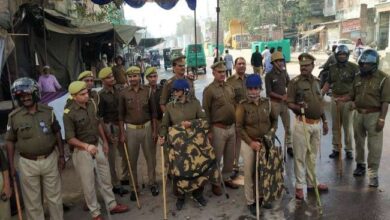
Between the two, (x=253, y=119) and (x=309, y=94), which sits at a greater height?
(x=309, y=94)

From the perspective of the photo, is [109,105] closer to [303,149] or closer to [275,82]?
[303,149]

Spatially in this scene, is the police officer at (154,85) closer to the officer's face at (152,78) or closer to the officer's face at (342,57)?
the officer's face at (152,78)

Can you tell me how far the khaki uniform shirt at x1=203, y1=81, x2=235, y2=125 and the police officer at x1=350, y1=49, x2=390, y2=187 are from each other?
1.92m

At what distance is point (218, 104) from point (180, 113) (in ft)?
2.48

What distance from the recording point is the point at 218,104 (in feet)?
19.0

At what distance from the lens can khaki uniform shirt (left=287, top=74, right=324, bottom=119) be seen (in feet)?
17.9

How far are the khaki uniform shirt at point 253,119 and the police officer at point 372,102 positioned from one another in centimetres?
173

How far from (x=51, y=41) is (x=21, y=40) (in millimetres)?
1162

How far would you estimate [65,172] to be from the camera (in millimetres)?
7168

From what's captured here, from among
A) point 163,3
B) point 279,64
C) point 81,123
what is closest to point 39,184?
point 81,123

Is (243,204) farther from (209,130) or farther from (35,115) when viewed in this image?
(35,115)

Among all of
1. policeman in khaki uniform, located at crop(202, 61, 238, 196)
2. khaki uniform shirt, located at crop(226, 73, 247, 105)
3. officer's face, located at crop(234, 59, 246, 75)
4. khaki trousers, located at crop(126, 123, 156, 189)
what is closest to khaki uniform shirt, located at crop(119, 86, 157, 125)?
khaki trousers, located at crop(126, 123, 156, 189)

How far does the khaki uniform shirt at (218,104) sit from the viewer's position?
19.0 feet

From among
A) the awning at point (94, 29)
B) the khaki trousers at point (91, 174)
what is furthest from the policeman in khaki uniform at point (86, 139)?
the awning at point (94, 29)
